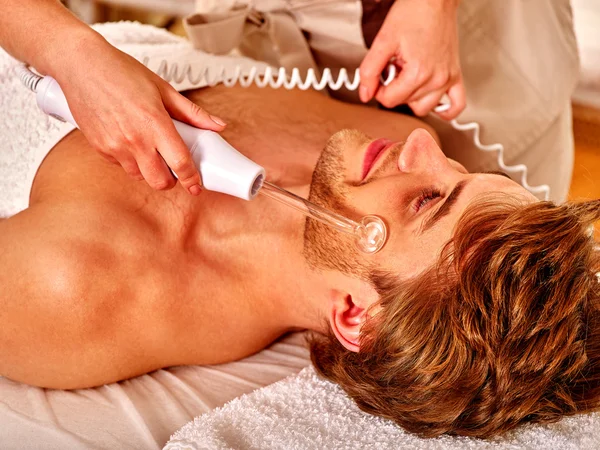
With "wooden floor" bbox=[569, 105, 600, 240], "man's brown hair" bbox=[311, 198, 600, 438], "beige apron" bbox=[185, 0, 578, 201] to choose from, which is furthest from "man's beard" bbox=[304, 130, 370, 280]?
"wooden floor" bbox=[569, 105, 600, 240]

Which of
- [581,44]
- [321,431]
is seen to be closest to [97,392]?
[321,431]

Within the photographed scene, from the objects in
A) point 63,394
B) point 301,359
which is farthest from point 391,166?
point 63,394

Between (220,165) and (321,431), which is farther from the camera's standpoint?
(321,431)

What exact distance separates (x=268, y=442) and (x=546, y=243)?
1.63ft

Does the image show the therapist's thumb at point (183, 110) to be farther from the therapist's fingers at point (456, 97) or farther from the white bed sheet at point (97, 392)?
the therapist's fingers at point (456, 97)

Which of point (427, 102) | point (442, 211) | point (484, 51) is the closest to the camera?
point (442, 211)

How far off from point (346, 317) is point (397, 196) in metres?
0.22

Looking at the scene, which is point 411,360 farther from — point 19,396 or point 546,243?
point 19,396

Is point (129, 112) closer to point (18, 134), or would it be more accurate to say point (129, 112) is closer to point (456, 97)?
point (18, 134)

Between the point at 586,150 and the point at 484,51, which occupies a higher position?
the point at 484,51

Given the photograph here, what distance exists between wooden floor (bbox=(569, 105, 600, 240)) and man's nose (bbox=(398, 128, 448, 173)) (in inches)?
44.5

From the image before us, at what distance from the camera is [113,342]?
3.81 feet

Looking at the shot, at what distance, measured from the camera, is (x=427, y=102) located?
1439 millimetres

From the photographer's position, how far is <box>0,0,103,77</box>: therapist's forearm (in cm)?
99
